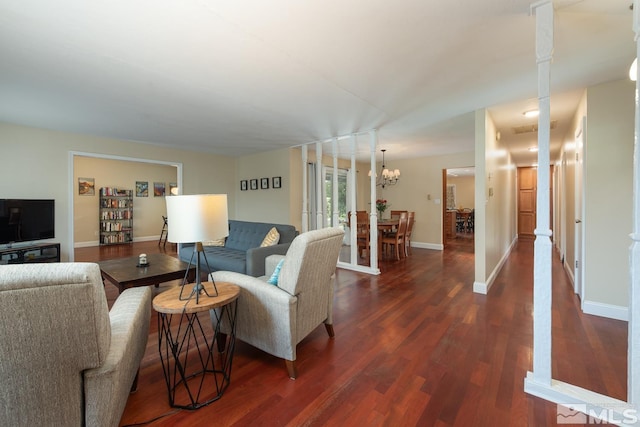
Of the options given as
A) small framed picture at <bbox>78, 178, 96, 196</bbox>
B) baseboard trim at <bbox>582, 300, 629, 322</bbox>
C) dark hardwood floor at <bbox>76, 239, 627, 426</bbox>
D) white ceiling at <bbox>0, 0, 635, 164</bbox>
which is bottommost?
dark hardwood floor at <bbox>76, 239, 627, 426</bbox>

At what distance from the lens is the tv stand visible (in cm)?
376

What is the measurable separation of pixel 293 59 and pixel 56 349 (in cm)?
225

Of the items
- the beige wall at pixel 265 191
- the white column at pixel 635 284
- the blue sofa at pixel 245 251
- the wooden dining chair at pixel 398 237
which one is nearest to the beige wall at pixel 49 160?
the beige wall at pixel 265 191

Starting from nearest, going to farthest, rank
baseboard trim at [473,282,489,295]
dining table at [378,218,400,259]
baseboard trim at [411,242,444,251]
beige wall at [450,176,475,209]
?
baseboard trim at [473,282,489,295] < dining table at [378,218,400,259] < baseboard trim at [411,242,444,251] < beige wall at [450,176,475,209]

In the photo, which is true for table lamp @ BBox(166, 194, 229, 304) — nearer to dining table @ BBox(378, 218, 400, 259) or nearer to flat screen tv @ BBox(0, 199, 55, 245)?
flat screen tv @ BBox(0, 199, 55, 245)

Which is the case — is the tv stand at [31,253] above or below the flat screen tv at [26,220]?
below

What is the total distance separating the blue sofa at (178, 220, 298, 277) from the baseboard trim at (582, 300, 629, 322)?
3212mm

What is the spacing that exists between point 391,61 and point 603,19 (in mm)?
1346

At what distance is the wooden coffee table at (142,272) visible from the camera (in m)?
2.60

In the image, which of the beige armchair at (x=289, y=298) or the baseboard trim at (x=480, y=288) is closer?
the beige armchair at (x=289, y=298)

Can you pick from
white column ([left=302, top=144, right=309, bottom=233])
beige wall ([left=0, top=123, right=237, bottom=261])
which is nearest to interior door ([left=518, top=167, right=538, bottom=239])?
white column ([left=302, top=144, right=309, bottom=233])

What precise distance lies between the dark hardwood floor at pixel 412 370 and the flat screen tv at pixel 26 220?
10.5 feet

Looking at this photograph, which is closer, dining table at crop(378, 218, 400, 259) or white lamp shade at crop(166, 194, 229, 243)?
white lamp shade at crop(166, 194, 229, 243)

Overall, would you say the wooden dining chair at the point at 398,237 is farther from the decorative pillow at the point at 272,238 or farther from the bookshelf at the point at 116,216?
the bookshelf at the point at 116,216
